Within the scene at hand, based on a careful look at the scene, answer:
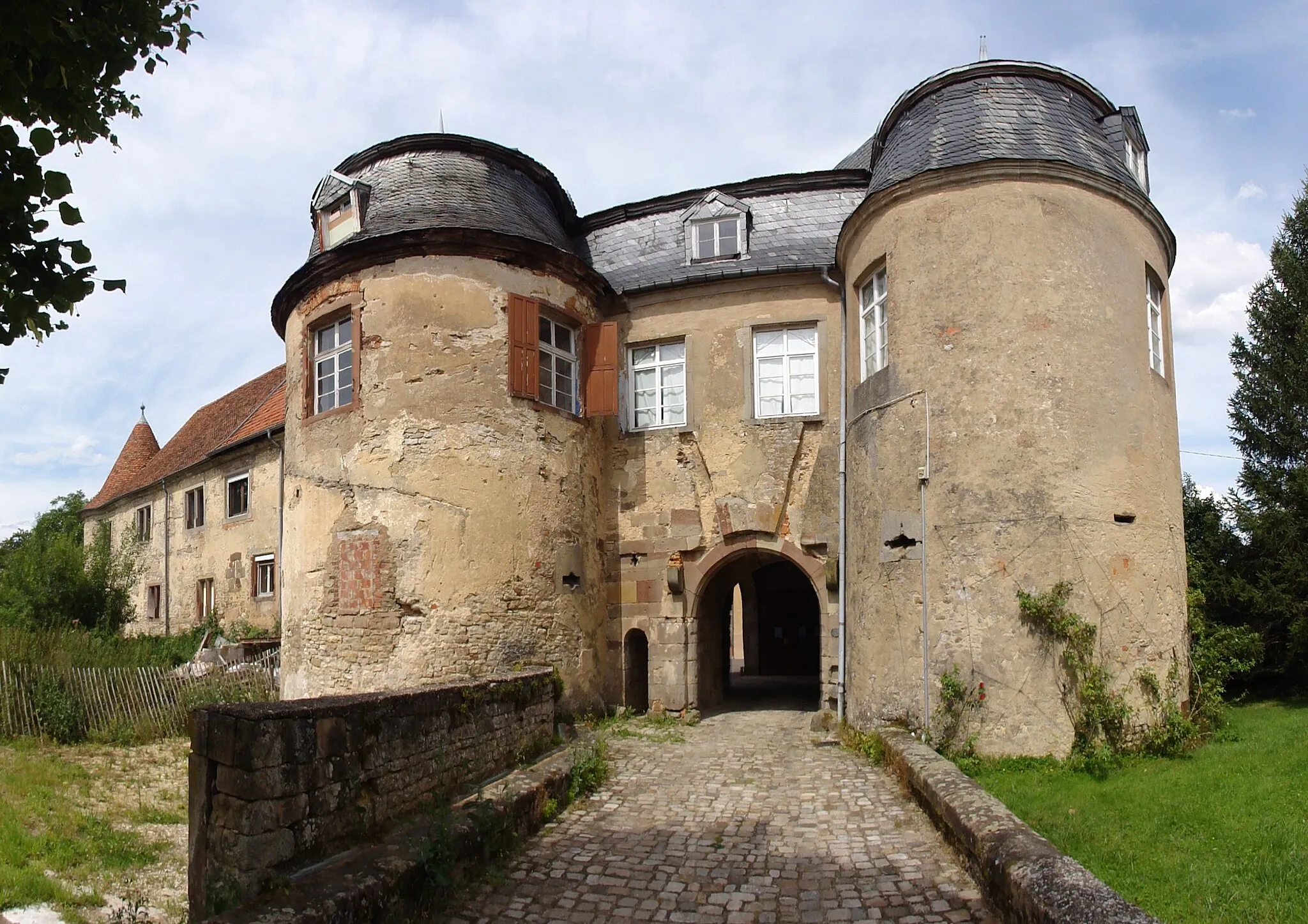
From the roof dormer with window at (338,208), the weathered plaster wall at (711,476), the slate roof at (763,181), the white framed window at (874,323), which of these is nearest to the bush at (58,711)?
the slate roof at (763,181)

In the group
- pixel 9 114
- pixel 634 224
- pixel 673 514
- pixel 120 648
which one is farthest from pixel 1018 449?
pixel 120 648

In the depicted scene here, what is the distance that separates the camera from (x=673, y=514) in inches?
515

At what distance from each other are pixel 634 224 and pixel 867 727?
27.2 feet

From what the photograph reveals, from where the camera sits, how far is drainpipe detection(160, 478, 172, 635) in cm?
2475

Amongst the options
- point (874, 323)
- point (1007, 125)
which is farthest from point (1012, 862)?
point (1007, 125)

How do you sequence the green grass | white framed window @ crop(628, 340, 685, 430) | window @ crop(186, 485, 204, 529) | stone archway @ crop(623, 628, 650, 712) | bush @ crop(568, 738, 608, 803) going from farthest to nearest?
window @ crop(186, 485, 204, 529)
white framed window @ crop(628, 340, 685, 430)
stone archway @ crop(623, 628, 650, 712)
bush @ crop(568, 738, 608, 803)
the green grass

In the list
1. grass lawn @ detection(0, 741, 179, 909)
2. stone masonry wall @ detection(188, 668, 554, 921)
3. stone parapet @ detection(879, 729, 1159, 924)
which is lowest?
grass lawn @ detection(0, 741, 179, 909)

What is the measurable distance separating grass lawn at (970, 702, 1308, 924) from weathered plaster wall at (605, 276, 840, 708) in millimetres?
4454

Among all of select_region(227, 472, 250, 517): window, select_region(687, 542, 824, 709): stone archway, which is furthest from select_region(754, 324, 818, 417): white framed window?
select_region(227, 472, 250, 517): window

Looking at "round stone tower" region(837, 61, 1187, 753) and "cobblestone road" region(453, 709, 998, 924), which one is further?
"round stone tower" region(837, 61, 1187, 753)

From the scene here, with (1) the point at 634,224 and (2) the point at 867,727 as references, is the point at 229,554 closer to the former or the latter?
(1) the point at 634,224

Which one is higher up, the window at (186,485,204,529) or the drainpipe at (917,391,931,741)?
the window at (186,485,204,529)

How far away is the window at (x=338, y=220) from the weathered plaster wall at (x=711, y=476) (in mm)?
4323

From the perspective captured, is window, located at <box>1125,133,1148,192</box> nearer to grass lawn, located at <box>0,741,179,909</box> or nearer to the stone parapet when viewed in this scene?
the stone parapet
